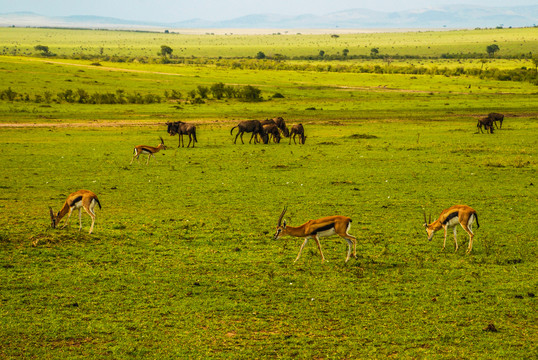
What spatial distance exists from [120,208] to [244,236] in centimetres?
496

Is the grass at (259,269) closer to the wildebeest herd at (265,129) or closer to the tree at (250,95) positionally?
the wildebeest herd at (265,129)

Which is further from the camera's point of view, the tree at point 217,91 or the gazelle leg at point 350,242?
the tree at point 217,91

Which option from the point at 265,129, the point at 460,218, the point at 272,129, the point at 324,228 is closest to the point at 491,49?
the point at 272,129

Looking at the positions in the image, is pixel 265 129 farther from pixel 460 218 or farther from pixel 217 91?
pixel 217 91

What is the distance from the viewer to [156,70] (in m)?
87.9

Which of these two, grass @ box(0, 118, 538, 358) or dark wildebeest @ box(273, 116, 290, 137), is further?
dark wildebeest @ box(273, 116, 290, 137)

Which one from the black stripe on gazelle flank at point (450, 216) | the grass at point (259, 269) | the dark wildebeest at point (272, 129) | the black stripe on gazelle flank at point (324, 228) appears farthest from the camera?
the dark wildebeest at point (272, 129)

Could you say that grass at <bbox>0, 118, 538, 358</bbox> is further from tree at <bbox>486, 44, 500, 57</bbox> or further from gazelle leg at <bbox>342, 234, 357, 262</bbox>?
tree at <bbox>486, 44, 500, 57</bbox>

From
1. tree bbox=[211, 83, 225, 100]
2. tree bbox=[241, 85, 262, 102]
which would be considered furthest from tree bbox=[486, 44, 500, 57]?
tree bbox=[211, 83, 225, 100]

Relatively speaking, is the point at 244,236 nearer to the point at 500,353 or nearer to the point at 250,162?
the point at 500,353

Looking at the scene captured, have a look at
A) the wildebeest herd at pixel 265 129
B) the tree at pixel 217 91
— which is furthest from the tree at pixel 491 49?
the wildebeest herd at pixel 265 129

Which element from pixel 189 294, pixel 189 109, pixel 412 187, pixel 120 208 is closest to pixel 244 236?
pixel 189 294

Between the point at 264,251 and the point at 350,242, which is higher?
the point at 350,242

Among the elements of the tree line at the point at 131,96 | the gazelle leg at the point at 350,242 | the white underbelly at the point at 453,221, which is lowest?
the tree line at the point at 131,96
